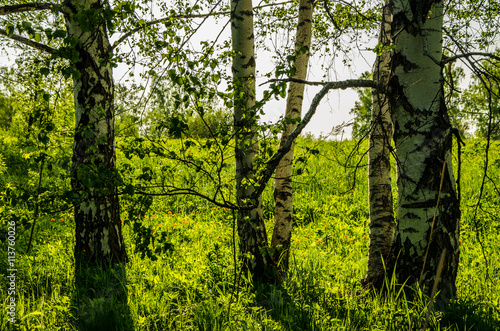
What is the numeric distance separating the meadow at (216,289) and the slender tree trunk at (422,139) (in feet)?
1.07

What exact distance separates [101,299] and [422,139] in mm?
2999

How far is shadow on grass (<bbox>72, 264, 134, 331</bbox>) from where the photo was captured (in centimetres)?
275

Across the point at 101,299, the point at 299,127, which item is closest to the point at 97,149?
the point at 101,299

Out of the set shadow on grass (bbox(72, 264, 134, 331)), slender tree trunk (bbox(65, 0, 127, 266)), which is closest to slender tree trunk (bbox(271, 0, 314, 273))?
shadow on grass (bbox(72, 264, 134, 331))

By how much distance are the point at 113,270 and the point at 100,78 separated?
6.92 feet

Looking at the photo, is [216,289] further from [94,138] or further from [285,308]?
[94,138]

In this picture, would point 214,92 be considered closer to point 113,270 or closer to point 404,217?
point 404,217

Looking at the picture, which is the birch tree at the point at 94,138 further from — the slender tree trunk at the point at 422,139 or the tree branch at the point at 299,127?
the slender tree trunk at the point at 422,139

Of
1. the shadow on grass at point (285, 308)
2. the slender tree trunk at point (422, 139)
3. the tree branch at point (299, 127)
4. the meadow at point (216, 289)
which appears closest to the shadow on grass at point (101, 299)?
the meadow at point (216, 289)

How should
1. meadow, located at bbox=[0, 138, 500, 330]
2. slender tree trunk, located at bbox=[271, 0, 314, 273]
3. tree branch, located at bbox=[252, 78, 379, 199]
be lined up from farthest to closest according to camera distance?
1. slender tree trunk, located at bbox=[271, 0, 314, 273]
2. meadow, located at bbox=[0, 138, 500, 330]
3. tree branch, located at bbox=[252, 78, 379, 199]

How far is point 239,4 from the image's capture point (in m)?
3.32

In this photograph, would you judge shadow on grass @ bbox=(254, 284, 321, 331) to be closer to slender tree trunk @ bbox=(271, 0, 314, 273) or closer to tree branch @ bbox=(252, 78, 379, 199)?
slender tree trunk @ bbox=(271, 0, 314, 273)

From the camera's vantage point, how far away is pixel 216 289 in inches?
130

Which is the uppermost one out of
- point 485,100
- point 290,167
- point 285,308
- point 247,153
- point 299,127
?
point 485,100
